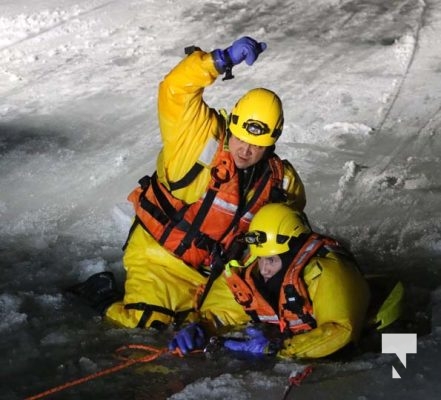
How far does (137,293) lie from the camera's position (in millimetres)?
4844

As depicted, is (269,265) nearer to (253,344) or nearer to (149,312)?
(253,344)

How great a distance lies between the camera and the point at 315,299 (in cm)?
426

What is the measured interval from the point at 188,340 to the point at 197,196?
0.93 m

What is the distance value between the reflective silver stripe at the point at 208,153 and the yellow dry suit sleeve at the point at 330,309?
896 mm

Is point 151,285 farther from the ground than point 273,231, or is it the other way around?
point 273,231

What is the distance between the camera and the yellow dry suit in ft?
13.6

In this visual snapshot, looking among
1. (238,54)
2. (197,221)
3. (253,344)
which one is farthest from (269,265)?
(238,54)

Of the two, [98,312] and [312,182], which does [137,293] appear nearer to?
[98,312]

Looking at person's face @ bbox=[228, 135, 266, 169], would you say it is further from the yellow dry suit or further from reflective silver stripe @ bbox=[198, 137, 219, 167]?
the yellow dry suit

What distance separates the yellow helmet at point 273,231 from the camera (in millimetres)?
4359

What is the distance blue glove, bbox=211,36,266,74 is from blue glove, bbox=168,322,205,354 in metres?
1.48

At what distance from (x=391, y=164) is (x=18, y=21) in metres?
5.48

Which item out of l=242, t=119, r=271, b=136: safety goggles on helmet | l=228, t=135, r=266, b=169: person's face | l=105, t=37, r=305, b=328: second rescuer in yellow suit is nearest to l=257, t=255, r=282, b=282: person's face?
l=105, t=37, r=305, b=328: second rescuer in yellow suit

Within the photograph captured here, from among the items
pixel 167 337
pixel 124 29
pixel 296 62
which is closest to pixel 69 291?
pixel 167 337
